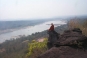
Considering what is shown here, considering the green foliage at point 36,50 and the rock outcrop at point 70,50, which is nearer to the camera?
the rock outcrop at point 70,50

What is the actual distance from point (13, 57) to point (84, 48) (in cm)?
6665

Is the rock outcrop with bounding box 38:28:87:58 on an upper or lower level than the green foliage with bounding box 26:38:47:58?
upper

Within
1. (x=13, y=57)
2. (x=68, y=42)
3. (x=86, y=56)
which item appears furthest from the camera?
(x=13, y=57)

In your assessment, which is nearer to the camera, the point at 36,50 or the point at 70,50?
the point at 70,50

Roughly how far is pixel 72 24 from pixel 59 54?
24570 mm

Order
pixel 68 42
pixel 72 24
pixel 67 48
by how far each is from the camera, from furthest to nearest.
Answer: pixel 72 24 < pixel 68 42 < pixel 67 48

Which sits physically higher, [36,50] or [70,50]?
[70,50]

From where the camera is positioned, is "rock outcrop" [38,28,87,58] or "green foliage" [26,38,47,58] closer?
"rock outcrop" [38,28,87,58]

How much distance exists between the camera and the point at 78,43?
32.4ft

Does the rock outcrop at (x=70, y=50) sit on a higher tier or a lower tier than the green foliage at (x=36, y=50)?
higher

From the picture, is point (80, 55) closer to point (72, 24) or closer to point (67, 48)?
point (67, 48)

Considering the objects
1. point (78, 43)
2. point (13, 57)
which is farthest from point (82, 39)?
point (13, 57)

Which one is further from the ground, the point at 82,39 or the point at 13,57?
the point at 82,39

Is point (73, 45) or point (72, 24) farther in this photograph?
point (72, 24)
